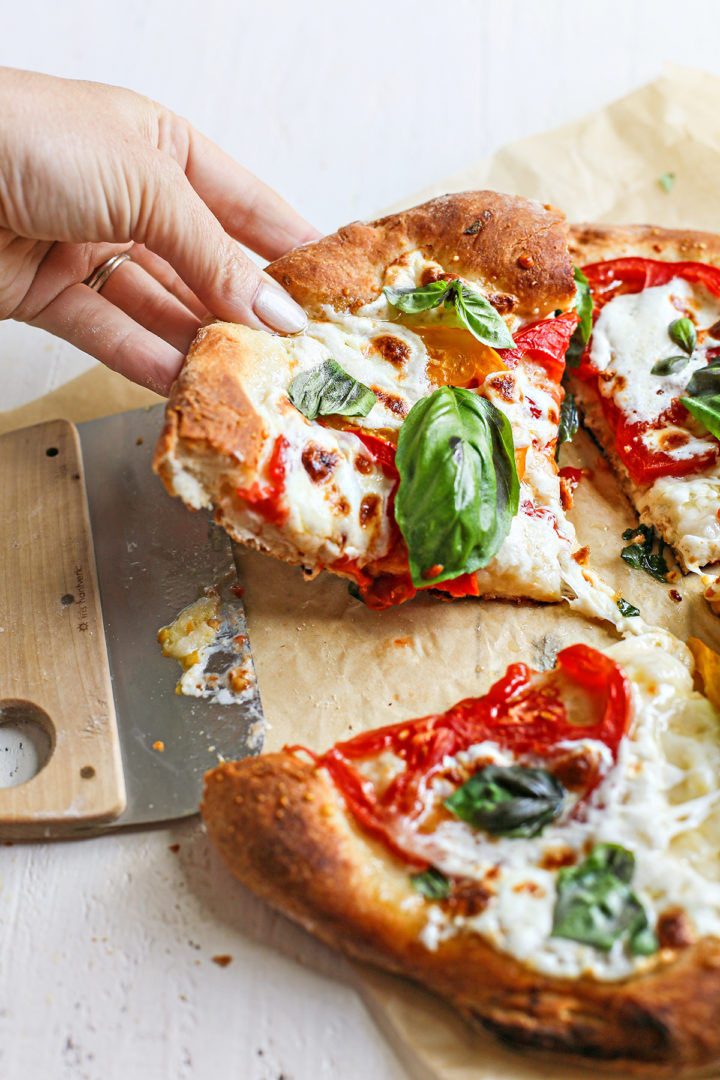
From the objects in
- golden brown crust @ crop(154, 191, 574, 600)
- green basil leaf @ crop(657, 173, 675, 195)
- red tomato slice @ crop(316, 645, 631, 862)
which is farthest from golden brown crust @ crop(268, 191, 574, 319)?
red tomato slice @ crop(316, 645, 631, 862)

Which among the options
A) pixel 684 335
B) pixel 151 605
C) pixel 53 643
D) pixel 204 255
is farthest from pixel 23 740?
pixel 684 335

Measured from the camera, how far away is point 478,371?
3482 mm

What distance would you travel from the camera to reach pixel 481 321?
11.2ft

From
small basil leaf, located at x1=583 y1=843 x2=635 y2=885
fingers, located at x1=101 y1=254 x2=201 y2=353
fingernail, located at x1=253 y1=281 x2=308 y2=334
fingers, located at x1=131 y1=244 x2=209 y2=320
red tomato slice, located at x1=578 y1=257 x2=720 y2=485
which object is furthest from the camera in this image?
fingers, located at x1=131 y1=244 x2=209 y2=320

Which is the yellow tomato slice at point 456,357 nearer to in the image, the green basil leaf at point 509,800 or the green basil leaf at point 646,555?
the green basil leaf at point 646,555

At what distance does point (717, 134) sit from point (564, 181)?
2.76ft

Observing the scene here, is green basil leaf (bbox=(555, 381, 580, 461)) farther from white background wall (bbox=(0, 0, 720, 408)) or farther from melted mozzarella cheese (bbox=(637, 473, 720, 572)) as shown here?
white background wall (bbox=(0, 0, 720, 408))

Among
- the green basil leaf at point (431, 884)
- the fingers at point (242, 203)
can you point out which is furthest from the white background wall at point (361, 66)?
the green basil leaf at point (431, 884)

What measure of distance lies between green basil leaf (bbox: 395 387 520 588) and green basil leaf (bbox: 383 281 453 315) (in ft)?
1.47

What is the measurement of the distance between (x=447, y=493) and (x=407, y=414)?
44cm

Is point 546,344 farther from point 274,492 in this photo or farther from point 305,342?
point 274,492

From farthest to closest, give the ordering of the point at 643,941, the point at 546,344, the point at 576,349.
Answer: the point at 576,349, the point at 546,344, the point at 643,941

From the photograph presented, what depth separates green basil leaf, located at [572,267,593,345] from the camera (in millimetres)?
3852

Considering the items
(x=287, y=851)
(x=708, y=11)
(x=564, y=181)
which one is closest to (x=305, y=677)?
(x=287, y=851)
